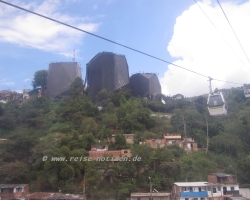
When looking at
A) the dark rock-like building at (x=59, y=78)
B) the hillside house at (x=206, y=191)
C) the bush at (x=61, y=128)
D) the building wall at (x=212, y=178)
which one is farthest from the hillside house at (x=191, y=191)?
the dark rock-like building at (x=59, y=78)

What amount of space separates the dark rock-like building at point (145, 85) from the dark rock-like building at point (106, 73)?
1.72 meters

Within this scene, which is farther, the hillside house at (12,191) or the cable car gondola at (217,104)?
the hillside house at (12,191)

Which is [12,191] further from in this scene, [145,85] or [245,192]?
[145,85]

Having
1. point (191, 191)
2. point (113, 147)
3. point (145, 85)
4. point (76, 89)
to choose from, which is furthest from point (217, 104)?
point (145, 85)

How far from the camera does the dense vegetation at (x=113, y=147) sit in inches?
543

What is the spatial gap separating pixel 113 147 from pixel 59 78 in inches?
670

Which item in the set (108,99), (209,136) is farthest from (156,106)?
(209,136)

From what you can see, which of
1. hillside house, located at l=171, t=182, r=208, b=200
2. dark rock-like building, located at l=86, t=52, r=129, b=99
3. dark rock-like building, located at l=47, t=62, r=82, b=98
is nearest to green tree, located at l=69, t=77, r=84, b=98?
dark rock-like building, located at l=86, t=52, r=129, b=99

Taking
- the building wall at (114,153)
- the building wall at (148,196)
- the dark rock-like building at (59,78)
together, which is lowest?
the building wall at (148,196)

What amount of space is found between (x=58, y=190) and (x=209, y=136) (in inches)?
492

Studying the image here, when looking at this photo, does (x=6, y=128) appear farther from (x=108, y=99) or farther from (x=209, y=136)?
(x=209, y=136)

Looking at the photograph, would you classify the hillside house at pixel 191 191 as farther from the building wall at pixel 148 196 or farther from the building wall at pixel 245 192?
the building wall at pixel 245 192

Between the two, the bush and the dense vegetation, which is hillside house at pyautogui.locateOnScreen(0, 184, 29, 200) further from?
the bush

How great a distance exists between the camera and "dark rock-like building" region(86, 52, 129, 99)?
95.9ft
